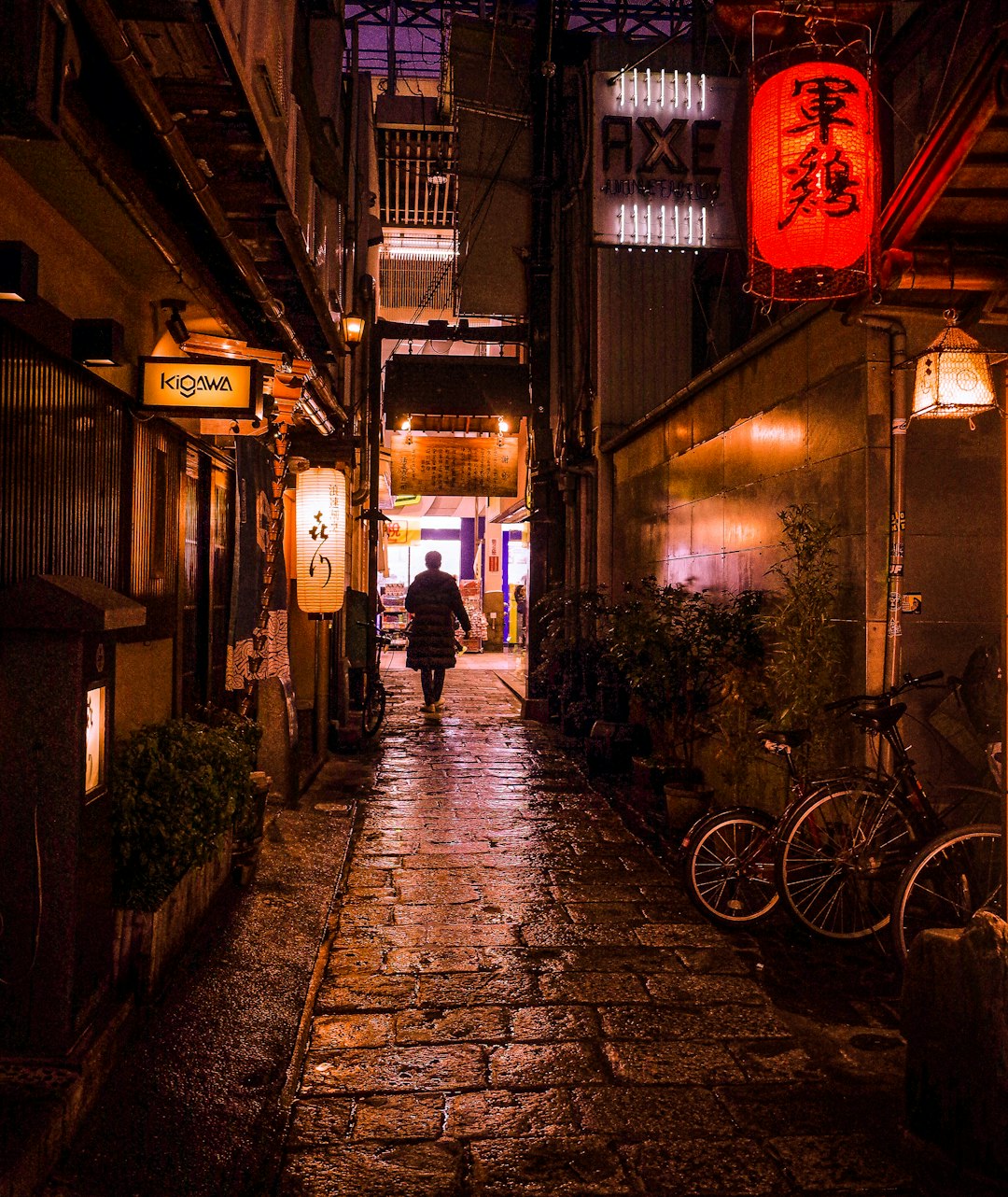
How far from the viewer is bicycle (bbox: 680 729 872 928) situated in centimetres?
707

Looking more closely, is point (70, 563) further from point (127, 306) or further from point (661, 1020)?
point (661, 1020)

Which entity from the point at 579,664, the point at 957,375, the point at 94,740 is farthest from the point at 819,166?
the point at 579,664

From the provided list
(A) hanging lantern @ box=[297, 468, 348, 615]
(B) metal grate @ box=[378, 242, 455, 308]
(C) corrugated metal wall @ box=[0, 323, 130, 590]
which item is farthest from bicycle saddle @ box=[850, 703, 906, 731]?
(B) metal grate @ box=[378, 242, 455, 308]

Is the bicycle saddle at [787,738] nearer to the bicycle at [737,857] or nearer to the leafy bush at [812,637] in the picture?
the bicycle at [737,857]

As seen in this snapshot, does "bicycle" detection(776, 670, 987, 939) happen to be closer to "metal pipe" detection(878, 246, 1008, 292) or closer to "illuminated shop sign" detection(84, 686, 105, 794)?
"metal pipe" detection(878, 246, 1008, 292)

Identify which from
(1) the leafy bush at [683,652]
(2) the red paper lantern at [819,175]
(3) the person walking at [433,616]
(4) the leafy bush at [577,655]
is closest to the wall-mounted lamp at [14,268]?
(2) the red paper lantern at [819,175]

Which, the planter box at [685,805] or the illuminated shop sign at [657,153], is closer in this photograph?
the planter box at [685,805]

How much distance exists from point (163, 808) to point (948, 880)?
5.18m

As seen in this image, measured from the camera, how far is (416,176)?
2300 centimetres

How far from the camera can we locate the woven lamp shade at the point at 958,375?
20.8 ft

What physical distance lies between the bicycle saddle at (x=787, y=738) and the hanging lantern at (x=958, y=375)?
2.54m

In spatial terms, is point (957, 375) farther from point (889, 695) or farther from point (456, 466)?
point (456, 466)

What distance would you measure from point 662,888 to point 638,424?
7.62 m

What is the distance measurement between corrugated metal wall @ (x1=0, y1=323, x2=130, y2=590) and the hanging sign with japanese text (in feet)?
50.6
